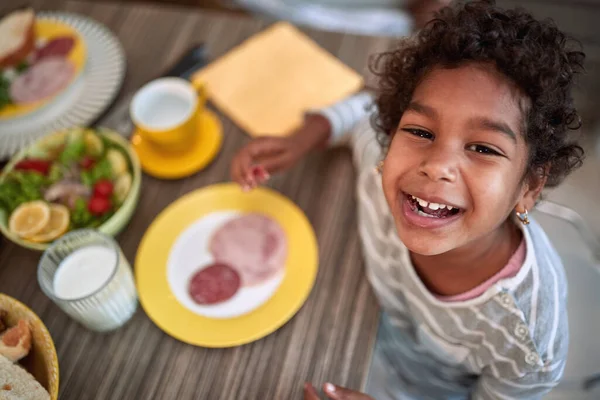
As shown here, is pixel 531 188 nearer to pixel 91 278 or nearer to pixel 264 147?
pixel 264 147

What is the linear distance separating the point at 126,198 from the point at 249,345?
1.17 ft

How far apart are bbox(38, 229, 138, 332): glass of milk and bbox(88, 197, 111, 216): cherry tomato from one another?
0.11m

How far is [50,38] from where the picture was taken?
49.1 inches

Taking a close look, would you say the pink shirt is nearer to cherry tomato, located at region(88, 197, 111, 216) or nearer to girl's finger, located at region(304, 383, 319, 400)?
girl's finger, located at region(304, 383, 319, 400)

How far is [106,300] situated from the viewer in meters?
0.82

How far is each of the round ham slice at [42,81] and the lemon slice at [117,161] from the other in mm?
241

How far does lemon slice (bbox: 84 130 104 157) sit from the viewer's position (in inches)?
41.1

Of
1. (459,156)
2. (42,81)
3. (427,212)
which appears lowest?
(42,81)

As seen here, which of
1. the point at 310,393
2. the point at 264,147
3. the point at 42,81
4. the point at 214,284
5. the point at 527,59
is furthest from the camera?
the point at 42,81

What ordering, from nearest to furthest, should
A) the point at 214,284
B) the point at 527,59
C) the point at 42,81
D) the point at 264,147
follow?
1. the point at 527,59
2. the point at 214,284
3. the point at 264,147
4. the point at 42,81

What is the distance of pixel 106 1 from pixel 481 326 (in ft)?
4.05

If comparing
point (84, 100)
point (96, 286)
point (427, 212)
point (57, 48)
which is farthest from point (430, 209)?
point (57, 48)

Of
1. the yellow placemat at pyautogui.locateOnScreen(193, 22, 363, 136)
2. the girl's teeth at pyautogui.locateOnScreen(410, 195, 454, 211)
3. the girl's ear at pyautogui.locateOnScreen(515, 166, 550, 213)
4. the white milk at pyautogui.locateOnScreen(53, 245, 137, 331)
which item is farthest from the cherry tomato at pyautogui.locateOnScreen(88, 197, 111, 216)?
the girl's ear at pyautogui.locateOnScreen(515, 166, 550, 213)

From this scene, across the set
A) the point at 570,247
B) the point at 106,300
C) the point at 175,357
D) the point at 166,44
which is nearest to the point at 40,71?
the point at 166,44
